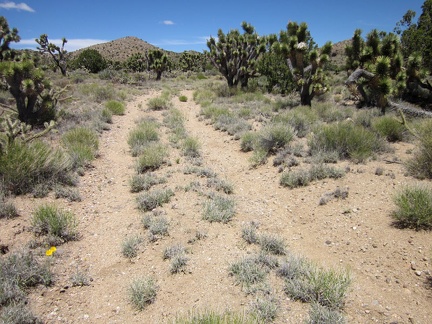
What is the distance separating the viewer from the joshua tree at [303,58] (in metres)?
12.8

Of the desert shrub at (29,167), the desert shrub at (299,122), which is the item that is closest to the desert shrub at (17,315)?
the desert shrub at (29,167)

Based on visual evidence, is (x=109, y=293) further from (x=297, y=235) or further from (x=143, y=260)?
(x=297, y=235)

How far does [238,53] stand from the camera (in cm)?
1894

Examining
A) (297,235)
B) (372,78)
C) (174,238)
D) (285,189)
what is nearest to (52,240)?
(174,238)

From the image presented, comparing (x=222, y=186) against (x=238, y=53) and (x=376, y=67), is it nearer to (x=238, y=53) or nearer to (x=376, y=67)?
(x=376, y=67)

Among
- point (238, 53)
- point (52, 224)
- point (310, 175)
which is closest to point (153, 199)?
point (52, 224)

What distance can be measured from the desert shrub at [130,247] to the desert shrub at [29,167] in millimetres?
2792

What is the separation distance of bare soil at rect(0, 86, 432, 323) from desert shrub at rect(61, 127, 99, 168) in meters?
0.57

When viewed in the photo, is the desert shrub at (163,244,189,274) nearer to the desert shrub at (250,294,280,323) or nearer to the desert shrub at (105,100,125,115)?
the desert shrub at (250,294,280,323)

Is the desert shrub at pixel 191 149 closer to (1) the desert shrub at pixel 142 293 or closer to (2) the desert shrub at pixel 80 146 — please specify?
(2) the desert shrub at pixel 80 146

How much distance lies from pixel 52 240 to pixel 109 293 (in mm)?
1469

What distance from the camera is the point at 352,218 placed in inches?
189

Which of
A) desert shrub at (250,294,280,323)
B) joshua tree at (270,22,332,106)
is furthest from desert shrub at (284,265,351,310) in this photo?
joshua tree at (270,22,332,106)

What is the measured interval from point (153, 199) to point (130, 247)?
1.41m
